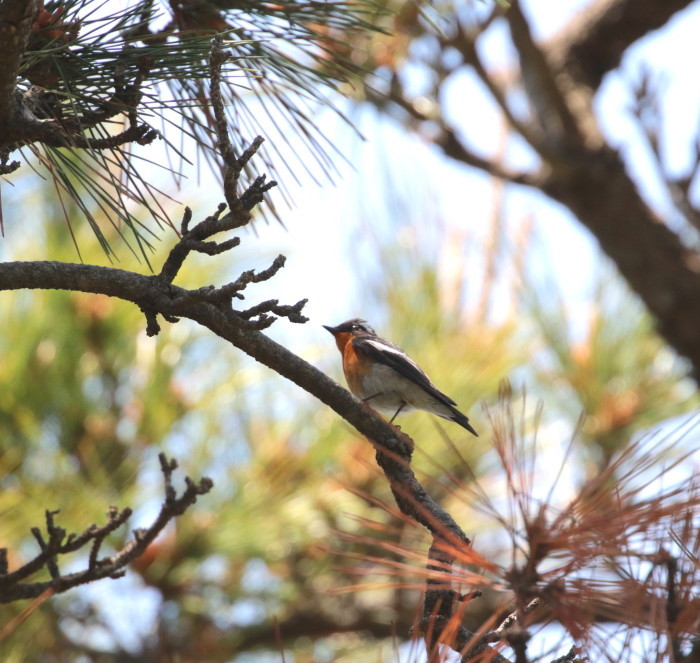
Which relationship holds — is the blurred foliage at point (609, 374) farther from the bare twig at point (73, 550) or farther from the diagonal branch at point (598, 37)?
the bare twig at point (73, 550)

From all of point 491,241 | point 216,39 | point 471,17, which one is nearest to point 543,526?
point 216,39

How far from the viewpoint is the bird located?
3.27 metres

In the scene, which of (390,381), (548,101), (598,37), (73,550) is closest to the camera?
(73,550)

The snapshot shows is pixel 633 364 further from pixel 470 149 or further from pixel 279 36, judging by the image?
pixel 279 36

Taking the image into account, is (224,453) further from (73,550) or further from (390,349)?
(73,550)

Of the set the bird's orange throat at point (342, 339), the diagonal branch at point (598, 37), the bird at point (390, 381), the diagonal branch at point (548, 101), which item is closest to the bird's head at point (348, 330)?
the bird's orange throat at point (342, 339)

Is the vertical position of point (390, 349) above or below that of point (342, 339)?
below

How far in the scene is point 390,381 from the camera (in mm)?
3359

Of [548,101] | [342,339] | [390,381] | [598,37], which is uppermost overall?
[598,37]

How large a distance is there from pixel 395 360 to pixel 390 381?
81mm

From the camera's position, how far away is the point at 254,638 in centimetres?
374

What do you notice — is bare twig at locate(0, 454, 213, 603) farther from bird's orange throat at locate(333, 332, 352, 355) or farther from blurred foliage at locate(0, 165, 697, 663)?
bird's orange throat at locate(333, 332, 352, 355)

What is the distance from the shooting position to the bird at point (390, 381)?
3.27m

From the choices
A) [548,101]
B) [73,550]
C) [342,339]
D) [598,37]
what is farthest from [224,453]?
[598,37]
